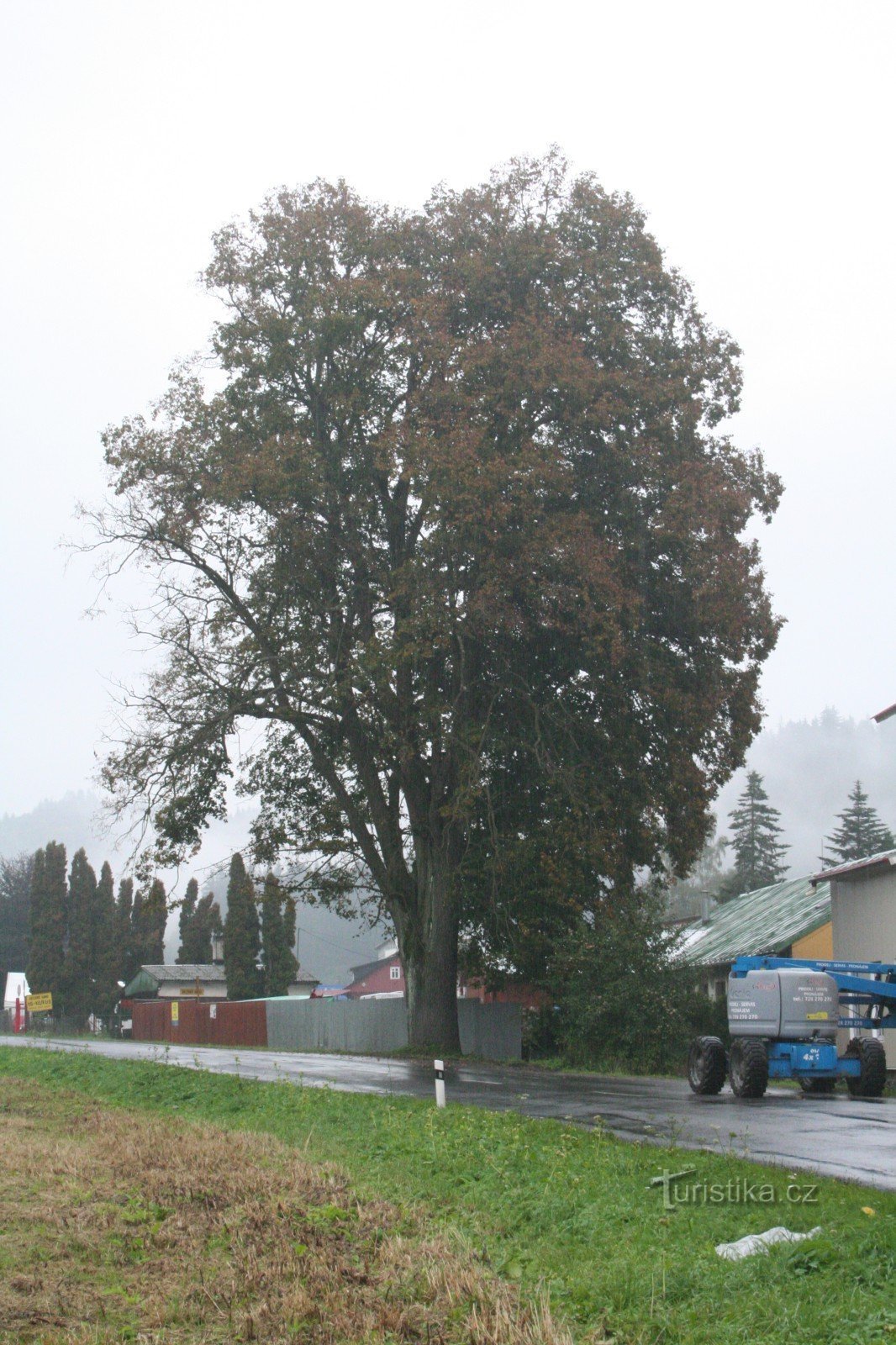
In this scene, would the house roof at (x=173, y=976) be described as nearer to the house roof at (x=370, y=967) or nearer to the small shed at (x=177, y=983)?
the small shed at (x=177, y=983)

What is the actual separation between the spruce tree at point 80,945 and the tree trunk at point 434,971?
171 ft

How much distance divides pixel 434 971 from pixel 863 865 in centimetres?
999

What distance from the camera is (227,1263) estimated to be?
744 centimetres

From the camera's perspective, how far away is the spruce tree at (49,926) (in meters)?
78.9

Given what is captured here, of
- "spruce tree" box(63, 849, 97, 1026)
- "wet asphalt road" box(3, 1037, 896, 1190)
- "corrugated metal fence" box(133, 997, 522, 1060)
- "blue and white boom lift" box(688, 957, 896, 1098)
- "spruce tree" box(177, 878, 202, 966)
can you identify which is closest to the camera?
"wet asphalt road" box(3, 1037, 896, 1190)

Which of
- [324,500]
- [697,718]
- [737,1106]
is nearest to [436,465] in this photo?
[324,500]

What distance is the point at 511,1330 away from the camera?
6074mm

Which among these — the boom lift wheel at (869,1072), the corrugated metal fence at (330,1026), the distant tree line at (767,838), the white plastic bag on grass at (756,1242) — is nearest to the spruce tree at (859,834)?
the distant tree line at (767,838)

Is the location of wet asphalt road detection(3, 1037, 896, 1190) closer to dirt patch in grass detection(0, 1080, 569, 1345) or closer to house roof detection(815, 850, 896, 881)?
dirt patch in grass detection(0, 1080, 569, 1345)

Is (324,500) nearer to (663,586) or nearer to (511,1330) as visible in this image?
(663,586)

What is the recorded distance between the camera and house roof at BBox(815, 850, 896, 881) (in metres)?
29.3

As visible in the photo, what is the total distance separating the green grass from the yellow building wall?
31.6 meters

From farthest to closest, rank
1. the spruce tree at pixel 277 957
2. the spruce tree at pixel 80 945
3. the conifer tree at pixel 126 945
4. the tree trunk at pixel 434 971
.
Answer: the conifer tree at pixel 126 945, the spruce tree at pixel 277 957, the spruce tree at pixel 80 945, the tree trunk at pixel 434 971

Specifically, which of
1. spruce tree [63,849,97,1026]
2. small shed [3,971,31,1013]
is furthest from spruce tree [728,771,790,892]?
small shed [3,971,31,1013]
